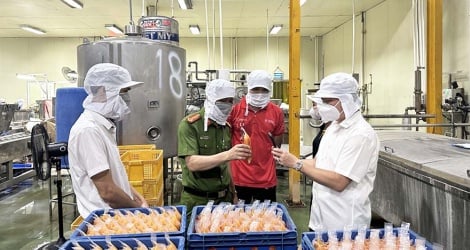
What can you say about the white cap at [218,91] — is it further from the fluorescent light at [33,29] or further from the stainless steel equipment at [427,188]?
the fluorescent light at [33,29]

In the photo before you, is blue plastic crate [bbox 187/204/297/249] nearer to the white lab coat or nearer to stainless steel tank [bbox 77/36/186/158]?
the white lab coat

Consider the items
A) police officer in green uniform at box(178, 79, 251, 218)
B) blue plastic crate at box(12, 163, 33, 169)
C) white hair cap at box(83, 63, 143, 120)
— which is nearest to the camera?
white hair cap at box(83, 63, 143, 120)

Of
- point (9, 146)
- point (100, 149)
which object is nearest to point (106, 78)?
point (100, 149)

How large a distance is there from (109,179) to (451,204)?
5.47 ft

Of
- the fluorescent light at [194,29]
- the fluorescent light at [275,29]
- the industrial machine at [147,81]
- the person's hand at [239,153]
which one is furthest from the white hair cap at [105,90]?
the fluorescent light at [275,29]

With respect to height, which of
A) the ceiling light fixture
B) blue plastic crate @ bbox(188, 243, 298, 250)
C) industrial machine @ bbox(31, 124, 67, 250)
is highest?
the ceiling light fixture

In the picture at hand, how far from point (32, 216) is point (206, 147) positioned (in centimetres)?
352

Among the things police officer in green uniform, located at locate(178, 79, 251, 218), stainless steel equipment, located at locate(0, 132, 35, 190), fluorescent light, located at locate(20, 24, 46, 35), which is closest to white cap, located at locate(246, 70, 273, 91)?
police officer in green uniform, located at locate(178, 79, 251, 218)

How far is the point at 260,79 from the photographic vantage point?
2865mm

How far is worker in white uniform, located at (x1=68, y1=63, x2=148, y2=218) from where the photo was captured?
1756 millimetres

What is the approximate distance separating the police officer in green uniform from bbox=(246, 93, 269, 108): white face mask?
0.61 metres

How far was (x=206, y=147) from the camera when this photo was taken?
2.23 meters

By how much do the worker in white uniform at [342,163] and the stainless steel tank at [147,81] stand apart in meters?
2.34

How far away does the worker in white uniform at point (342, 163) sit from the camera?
172 centimetres
